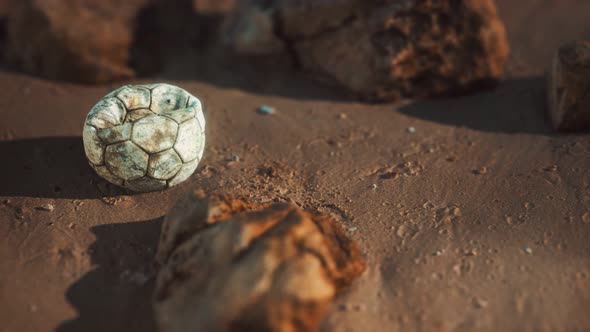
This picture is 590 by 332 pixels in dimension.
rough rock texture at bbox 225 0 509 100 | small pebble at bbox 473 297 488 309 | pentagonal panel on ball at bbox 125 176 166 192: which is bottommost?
pentagonal panel on ball at bbox 125 176 166 192

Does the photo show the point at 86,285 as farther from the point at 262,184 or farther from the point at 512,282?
the point at 512,282

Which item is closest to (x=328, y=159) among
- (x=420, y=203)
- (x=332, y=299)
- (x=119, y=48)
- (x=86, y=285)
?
(x=420, y=203)

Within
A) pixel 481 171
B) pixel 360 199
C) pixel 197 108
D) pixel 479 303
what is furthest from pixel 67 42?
pixel 479 303

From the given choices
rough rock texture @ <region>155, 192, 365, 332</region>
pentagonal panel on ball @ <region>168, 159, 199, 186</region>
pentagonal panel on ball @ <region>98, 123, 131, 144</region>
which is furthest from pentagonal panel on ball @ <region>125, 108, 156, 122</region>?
rough rock texture @ <region>155, 192, 365, 332</region>

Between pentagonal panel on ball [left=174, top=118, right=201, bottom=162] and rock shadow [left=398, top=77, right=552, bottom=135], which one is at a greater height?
rock shadow [left=398, top=77, right=552, bottom=135]

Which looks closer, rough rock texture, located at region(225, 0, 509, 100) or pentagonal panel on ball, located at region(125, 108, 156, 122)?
pentagonal panel on ball, located at region(125, 108, 156, 122)

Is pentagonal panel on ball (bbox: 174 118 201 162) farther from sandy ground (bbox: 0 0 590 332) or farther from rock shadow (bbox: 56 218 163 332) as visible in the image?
rock shadow (bbox: 56 218 163 332)

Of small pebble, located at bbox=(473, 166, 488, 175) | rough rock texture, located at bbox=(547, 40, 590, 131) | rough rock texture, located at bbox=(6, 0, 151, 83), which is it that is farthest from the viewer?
rough rock texture, located at bbox=(6, 0, 151, 83)
